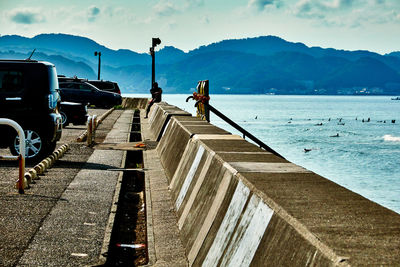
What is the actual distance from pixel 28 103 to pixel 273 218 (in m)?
9.94

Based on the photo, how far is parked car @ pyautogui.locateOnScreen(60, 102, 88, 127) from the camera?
2395 centimetres

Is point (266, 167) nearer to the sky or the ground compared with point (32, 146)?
nearer to the sky

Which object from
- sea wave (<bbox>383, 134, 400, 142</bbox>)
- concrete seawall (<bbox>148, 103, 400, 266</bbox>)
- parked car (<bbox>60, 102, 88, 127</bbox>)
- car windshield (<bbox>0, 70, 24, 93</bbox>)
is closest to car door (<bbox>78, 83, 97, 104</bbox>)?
parked car (<bbox>60, 102, 88, 127</bbox>)

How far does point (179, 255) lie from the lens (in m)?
5.68

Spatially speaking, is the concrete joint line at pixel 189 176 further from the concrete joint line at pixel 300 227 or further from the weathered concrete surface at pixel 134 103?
the weathered concrete surface at pixel 134 103

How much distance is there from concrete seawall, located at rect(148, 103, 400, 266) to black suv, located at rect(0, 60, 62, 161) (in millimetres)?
6354

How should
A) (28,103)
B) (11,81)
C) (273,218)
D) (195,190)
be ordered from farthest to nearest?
(11,81)
(28,103)
(195,190)
(273,218)

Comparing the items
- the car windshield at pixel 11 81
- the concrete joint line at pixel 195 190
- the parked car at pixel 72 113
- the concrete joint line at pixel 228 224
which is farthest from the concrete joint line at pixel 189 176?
the parked car at pixel 72 113

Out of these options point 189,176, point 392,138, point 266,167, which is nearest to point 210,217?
point 266,167

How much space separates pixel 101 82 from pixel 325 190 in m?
41.7

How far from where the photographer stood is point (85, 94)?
4059cm

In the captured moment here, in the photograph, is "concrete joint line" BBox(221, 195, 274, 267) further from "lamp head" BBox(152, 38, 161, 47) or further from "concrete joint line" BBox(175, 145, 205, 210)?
"lamp head" BBox(152, 38, 161, 47)

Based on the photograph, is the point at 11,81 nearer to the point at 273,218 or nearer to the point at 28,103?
the point at 28,103

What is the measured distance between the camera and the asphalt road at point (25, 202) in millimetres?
5844
